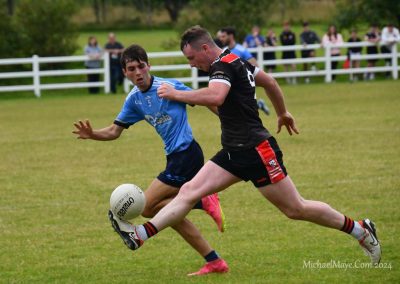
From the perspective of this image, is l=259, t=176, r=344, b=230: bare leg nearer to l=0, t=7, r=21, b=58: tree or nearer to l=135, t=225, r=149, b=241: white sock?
l=135, t=225, r=149, b=241: white sock

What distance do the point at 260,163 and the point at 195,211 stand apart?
3.64m

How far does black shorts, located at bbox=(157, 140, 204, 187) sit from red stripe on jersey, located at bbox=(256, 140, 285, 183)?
90 cm

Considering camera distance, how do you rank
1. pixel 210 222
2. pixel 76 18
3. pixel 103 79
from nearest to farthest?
pixel 210 222, pixel 103 79, pixel 76 18

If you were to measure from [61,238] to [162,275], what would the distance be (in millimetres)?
1929

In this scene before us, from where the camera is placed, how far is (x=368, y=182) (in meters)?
11.3

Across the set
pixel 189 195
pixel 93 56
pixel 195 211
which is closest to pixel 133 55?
pixel 189 195

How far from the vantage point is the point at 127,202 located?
6.54 m

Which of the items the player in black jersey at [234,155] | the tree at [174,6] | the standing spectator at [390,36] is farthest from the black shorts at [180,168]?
the tree at [174,6]

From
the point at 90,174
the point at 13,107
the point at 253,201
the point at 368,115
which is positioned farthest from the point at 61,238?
the point at 13,107

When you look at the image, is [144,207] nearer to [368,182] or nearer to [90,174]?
[368,182]

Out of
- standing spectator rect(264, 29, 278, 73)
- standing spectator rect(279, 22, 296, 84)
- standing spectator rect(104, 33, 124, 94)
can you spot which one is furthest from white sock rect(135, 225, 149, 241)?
standing spectator rect(264, 29, 278, 73)

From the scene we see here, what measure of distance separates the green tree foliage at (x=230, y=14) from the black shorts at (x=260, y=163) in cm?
2750

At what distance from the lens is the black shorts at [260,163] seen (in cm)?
652

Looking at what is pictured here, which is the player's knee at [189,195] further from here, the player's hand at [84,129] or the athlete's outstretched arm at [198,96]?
the player's hand at [84,129]
